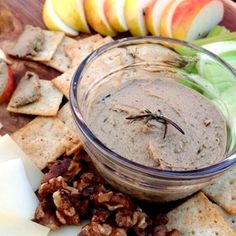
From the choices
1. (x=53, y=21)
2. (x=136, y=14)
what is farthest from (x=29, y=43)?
(x=136, y=14)

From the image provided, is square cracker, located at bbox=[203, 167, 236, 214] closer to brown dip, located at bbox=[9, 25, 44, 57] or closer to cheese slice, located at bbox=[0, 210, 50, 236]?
cheese slice, located at bbox=[0, 210, 50, 236]

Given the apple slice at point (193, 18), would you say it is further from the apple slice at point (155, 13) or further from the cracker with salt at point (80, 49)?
the cracker with salt at point (80, 49)

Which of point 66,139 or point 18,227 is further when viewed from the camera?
point 66,139

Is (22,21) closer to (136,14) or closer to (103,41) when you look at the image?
(103,41)

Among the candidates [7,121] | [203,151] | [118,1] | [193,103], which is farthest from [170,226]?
[118,1]

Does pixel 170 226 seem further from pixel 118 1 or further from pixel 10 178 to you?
pixel 118 1

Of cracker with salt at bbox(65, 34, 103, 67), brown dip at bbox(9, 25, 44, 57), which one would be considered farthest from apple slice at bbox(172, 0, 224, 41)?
brown dip at bbox(9, 25, 44, 57)
